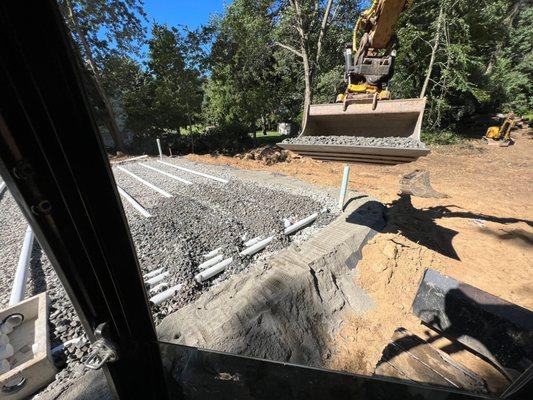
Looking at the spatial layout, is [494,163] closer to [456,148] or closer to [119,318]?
[456,148]

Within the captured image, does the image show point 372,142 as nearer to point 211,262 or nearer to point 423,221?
point 211,262

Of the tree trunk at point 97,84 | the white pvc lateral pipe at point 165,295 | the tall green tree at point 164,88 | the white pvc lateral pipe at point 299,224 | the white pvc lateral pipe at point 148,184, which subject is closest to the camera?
the white pvc lateral pipe at point 165,295

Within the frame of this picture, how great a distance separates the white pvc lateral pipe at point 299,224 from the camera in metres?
4.67

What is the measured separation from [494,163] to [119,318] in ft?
50.4

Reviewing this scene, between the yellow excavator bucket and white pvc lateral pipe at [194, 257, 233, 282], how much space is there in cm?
200

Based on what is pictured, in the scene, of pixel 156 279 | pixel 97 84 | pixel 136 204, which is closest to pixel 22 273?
pixel 156 279

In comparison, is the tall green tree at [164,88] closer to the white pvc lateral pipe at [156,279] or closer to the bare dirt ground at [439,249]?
the bare dirt ground at [439,249]

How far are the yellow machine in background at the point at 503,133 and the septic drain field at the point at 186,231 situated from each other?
49.1 feet

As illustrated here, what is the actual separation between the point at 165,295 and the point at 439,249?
481 cm

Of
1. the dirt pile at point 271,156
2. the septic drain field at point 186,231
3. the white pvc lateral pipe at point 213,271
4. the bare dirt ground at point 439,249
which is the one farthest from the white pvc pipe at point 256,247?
the dirt pile at point 271,156

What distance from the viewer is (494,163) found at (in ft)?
37.2

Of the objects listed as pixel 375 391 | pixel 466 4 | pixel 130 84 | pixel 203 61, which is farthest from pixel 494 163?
pixel 130 84

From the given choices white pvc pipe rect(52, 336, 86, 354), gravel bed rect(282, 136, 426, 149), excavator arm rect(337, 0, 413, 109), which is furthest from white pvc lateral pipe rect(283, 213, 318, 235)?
white pvc pipe rect(52, 336, 86, 354)

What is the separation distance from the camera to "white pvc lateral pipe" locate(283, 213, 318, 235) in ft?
15.3
